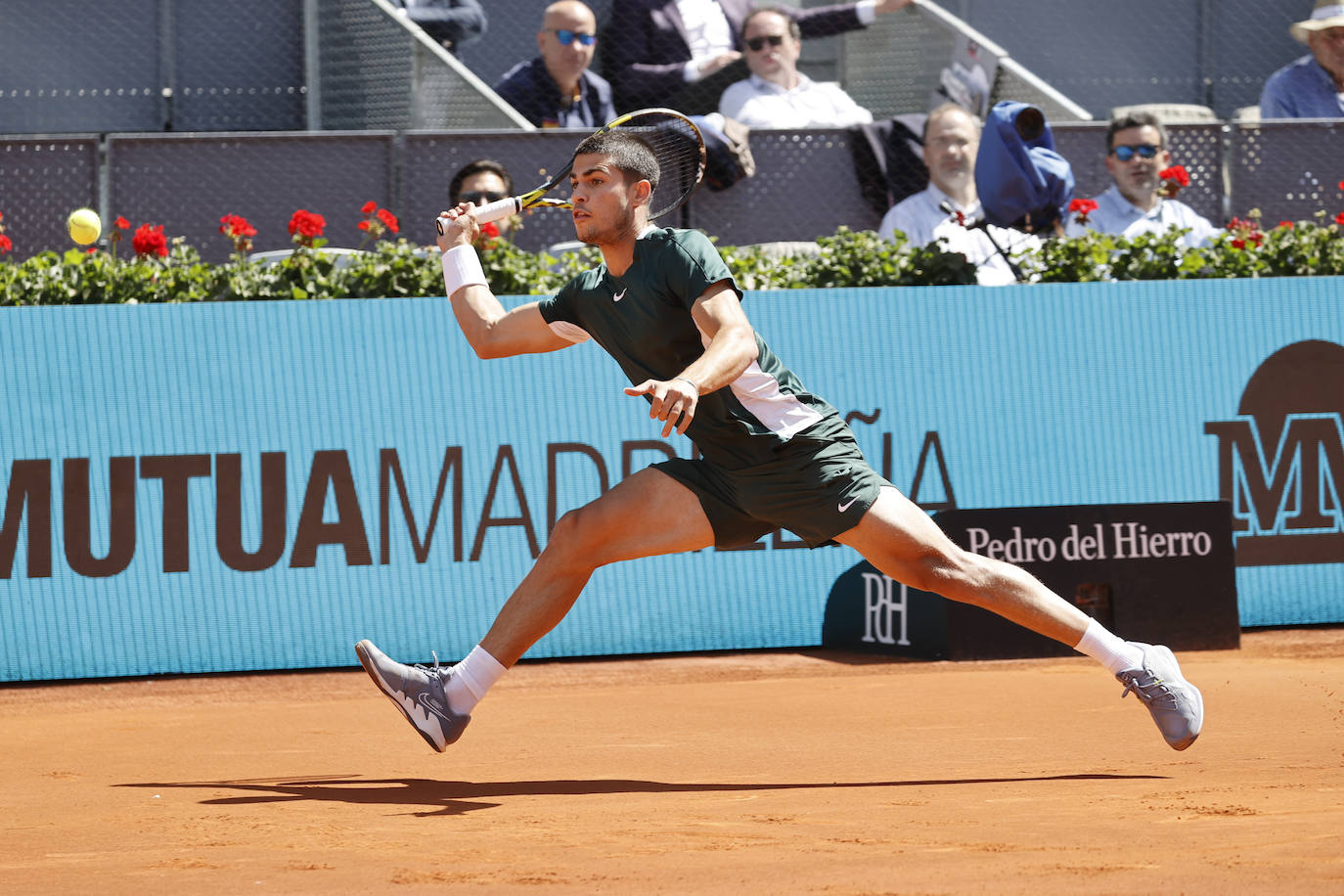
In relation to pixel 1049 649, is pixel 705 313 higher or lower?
higher

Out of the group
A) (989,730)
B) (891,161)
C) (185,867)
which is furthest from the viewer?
(891,161)

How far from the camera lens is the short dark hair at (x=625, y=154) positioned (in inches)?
193

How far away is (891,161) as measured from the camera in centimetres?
1011

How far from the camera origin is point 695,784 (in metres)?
4.95

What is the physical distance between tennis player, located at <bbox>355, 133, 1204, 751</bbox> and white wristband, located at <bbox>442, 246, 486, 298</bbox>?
12.0 inches

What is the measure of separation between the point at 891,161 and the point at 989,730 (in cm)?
503

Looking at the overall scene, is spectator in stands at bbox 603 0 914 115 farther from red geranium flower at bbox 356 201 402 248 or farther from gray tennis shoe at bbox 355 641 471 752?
gray tennis shoe at bbox 355 641 471 752

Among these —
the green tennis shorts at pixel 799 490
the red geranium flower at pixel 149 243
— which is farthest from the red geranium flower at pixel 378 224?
the green tennis shorts at pixel 799 490

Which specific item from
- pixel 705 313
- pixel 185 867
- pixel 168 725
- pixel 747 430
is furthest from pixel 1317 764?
pixel 168 725

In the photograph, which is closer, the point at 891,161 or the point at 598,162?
the point at 598,162

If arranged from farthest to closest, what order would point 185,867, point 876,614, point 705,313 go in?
1. point 876,614
2. point 705,313
3. point 185,867

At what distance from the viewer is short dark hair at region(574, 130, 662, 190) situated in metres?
4.91

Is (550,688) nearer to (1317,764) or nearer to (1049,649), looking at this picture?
(1049,649)

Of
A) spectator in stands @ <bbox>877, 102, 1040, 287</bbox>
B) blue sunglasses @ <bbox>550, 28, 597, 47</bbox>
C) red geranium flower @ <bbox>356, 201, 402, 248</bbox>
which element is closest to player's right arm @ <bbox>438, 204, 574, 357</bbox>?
red geranium flower @ <bbox>356, 201, 402, 248</bbox>
